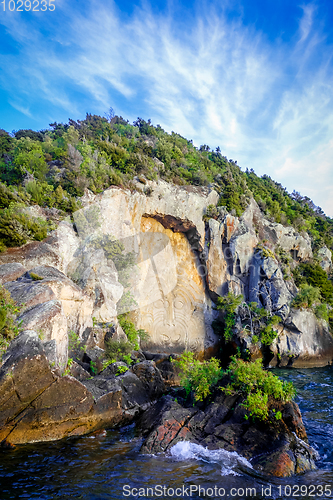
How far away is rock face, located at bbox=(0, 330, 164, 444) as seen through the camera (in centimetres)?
770

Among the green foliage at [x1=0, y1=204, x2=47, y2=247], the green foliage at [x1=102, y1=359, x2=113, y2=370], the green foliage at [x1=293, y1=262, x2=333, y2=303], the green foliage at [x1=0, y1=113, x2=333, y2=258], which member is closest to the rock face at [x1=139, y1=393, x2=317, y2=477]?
the green foliage at [x1=102, y1=359, x2=113, y2=370]

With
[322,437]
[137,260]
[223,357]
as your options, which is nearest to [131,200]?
[137,260]

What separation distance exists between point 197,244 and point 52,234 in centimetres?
1463

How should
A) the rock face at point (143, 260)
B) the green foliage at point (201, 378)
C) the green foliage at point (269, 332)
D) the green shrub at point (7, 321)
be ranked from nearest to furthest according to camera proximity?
1. the green shrub at point (7, 321)
2. the green foliage at point (201, 378)
3. the rock face at point (143, 260)
4. the green foliage at point (269, 332)

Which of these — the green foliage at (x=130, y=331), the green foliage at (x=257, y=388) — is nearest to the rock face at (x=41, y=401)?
the green foliage at (x=257, y=388)

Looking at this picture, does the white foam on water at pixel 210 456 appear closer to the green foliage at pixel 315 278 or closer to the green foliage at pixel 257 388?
the green foliage at pixel 257 388

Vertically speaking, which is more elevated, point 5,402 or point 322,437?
point 5,402

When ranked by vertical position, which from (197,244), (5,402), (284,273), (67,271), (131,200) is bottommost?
(5,402)

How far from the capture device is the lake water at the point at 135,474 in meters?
5.43

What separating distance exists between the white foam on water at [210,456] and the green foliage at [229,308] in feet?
55.4

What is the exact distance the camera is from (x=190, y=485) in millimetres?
5758

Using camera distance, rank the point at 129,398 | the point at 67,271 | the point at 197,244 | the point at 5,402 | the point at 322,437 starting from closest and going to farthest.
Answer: the point at 5,402 < the point at 322,437 < the point at 129,398 < the point at 67,271 < the point at 197,244

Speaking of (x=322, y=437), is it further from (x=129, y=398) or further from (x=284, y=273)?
(x=284, y=273)

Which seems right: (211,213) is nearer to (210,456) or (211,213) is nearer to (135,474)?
(210,456)
